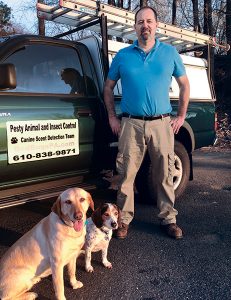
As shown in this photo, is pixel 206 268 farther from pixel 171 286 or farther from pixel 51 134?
pixel 51 134

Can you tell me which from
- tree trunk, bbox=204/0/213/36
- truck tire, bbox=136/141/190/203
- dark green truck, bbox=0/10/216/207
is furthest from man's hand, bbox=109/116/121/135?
tree trunk, bbox=204/0/213/36

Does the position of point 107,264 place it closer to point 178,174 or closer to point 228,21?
point 178,174

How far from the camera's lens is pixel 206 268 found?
9.79 feet

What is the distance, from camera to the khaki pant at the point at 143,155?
11.6 ft

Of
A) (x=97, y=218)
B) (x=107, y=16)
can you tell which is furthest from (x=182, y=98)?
(x=97, y=218)

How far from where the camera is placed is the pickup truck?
3283 millimetres

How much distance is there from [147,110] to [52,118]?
922 millimetres

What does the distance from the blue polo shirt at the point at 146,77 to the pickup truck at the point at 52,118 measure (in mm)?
545

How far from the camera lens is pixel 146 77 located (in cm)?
342

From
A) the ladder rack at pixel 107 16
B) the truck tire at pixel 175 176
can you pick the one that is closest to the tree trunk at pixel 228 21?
the ladder rack at pixel 107 16

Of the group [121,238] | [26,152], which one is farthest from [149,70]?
[121,238]

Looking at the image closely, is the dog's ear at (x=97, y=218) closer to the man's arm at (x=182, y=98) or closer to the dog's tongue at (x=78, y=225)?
the dog's tongue at (x=78, y=225)

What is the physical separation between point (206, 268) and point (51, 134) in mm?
1846

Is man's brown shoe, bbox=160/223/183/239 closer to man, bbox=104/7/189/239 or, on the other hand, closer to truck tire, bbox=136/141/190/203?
man, bbox=104/7/189/239
